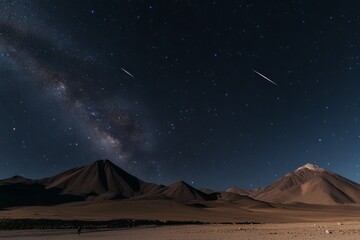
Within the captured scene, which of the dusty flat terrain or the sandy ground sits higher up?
the dusty flat terrain

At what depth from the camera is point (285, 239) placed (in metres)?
33.0

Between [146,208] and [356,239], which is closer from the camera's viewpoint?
[356,239]

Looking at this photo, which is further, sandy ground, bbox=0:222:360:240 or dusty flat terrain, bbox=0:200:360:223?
dusty flat terrain, bbox=0:200:360:223

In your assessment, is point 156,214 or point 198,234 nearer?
point 198,234

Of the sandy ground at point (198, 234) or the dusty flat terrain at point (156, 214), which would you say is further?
the dusty flat terrain at point (156, 214)

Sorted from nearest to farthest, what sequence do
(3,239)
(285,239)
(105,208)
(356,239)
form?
(356,239), (285,239), (3,239), (105,208)

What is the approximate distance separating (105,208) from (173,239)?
10786 cm

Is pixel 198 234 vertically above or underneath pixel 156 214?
underneath

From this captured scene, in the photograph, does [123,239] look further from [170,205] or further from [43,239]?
[170,205]

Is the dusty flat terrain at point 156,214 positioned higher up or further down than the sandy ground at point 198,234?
higher up

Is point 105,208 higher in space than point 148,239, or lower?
higher

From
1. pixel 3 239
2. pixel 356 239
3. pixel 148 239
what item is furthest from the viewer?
pixel 3 239

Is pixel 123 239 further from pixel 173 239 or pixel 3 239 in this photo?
pixel 3 239

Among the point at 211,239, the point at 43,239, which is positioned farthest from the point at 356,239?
the point at 43,239
